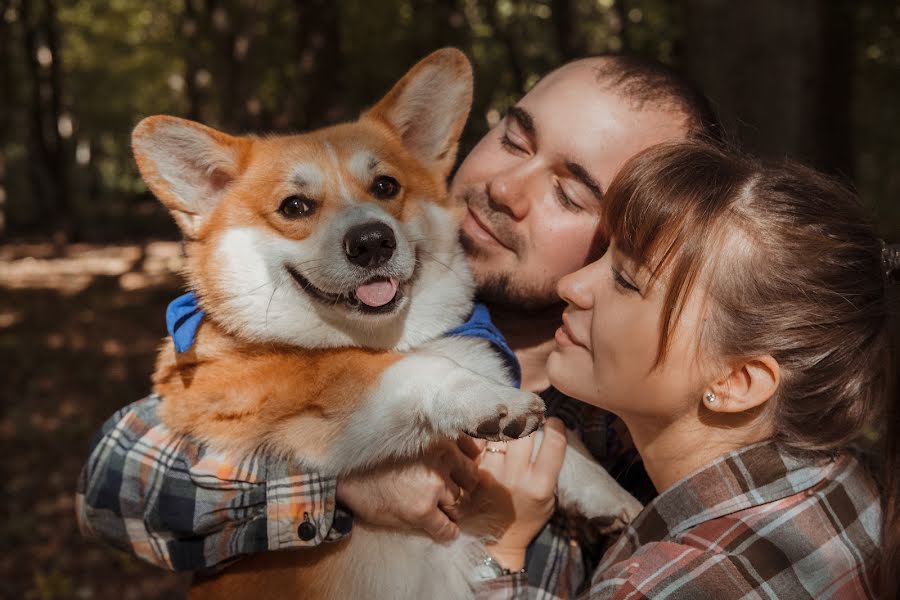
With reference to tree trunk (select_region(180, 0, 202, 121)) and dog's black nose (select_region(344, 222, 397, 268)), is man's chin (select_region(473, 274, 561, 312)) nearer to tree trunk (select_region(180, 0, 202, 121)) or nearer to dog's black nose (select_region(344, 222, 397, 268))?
dog's black nose (select_region(344, 222, 397, 268))

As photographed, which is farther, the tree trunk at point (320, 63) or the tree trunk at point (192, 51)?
the tree trunk at point (192, 51)

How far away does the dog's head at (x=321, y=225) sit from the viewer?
2260 millimetres

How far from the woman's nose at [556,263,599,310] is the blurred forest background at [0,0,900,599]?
2.90 ft

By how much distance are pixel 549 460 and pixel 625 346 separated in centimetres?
50

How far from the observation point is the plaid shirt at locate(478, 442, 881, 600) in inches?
63.0

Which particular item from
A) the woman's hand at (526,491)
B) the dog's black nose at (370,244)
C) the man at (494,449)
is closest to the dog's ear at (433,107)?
the man at (494,449)

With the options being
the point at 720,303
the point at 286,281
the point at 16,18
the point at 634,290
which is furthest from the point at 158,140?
the point at 16,18

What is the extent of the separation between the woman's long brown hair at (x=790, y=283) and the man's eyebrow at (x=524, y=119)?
664 millimetres

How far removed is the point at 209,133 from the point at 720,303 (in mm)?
1638

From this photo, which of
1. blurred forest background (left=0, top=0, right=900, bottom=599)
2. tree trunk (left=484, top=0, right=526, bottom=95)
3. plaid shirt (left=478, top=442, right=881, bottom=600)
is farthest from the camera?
tree trunk (left=484, top=0, right=526, bottom=95)

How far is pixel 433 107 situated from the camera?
2732 mm

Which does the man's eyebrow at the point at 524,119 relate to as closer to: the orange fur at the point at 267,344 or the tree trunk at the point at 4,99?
the orange fur at the point at 267,344

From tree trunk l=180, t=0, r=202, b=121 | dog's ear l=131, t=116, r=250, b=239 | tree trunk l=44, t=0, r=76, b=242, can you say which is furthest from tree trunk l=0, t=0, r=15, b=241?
dog's ear l=131, t=116, r=250, b=239

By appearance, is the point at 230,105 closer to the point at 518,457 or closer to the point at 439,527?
the point at 518,457
